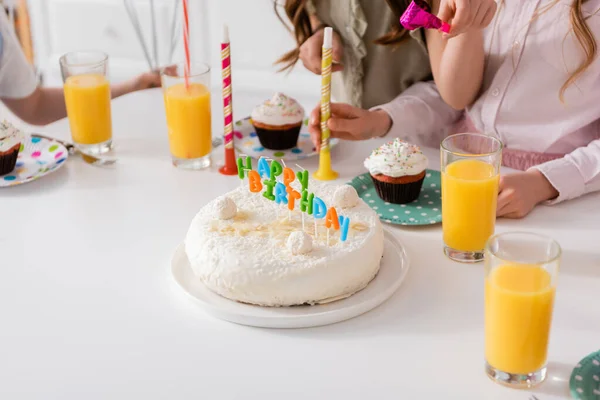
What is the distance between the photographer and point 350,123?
173 cm

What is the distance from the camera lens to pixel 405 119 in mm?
1830

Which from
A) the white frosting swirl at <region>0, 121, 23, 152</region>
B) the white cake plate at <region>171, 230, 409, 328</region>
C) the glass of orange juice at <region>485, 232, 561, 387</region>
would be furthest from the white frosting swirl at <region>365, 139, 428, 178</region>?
the white frosting swirl at <region>0, 121, 23, 152</region>

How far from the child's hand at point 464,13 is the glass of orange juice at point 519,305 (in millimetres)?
475

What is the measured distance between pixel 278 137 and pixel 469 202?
2.00 feet

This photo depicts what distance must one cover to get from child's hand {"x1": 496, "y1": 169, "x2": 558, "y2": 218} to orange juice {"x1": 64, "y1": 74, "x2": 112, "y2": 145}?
0.94 m

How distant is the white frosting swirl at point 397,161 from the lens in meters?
1.49

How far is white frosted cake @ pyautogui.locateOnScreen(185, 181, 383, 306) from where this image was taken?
1.17 metres

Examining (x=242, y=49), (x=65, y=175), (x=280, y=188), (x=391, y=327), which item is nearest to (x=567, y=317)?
(x=391, y=327)

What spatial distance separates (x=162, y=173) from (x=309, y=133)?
387 mm

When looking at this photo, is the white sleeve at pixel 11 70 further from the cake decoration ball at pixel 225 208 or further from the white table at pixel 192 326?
the cake decoration ball at pixel 225 208

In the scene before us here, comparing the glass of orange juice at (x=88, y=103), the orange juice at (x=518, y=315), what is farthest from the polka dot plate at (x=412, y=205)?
the glass of orange juice at (x=88, y=103)

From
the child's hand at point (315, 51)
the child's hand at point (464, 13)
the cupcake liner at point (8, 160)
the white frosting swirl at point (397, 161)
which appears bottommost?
the cupcake liner at point (8, 160)

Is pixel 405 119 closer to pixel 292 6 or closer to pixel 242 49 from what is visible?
pixel 292 6

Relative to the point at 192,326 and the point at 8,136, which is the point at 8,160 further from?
the point at 192,326
